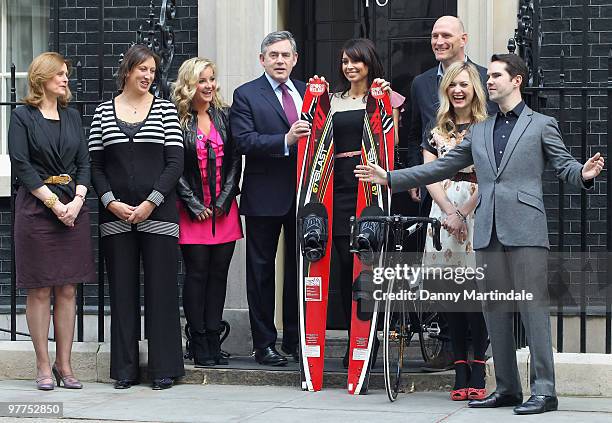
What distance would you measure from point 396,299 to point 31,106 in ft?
8.53

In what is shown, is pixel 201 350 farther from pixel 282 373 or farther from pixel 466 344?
pixel 466 344

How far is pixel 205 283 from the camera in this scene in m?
8.88

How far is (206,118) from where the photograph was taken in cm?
894

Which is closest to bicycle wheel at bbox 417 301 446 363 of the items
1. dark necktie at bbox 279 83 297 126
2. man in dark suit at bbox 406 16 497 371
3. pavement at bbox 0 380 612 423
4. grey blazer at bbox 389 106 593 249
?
man in dark suit at bbox 406 16 497 371

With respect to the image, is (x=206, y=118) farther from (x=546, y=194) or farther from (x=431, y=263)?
(x=546, y=194)

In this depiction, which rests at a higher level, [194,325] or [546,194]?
[546,194]

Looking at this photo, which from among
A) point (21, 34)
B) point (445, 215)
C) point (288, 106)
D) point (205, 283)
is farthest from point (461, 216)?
point (21, 34)

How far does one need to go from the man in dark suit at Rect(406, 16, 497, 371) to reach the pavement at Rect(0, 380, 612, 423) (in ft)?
2.56

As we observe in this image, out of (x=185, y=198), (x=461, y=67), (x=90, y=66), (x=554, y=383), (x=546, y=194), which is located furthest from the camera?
(x=90, y=66)

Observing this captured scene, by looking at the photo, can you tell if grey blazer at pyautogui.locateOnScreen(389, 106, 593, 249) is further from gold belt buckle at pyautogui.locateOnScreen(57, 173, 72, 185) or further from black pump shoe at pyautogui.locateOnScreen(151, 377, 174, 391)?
gold belt buckle at pyautogui.locateOnScreen(57, 173, 72, 185)

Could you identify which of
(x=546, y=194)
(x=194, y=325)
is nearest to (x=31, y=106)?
(x=194, y=325)

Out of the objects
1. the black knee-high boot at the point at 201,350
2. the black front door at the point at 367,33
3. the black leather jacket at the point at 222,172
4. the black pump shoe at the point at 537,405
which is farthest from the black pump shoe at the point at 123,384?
the black pump shoe at the point at 537,405

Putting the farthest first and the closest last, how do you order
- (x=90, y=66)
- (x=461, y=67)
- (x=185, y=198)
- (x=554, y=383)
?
(x=90, y=66) → (x=185, y=198) → (x=461, y=67) → (x=554, y=383)

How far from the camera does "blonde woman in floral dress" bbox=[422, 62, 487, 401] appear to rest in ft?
26.1
